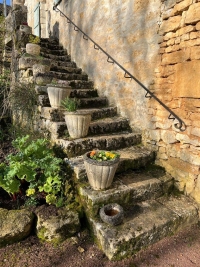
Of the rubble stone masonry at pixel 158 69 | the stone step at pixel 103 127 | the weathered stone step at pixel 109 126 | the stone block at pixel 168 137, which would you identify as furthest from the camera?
the weathered stone step at pixel 109 126

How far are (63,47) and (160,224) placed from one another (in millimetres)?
5252

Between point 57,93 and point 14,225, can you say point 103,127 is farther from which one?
point 14,225

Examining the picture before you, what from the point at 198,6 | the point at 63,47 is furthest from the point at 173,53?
the point at 63,47

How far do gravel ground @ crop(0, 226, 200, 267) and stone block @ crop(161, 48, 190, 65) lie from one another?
6.65 ft

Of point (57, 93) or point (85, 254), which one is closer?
point (85, 254)

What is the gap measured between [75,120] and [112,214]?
1265 mm

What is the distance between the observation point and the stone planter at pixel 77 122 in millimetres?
2637

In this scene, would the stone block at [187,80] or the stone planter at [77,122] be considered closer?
the stone block at [187,80]

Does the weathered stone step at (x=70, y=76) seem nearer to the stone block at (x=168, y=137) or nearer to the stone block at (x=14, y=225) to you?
the stone block at (x=168, y=137)

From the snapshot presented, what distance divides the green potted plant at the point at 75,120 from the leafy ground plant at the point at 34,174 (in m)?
0.47

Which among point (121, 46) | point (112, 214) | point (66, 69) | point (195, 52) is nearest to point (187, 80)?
point (195, 52)

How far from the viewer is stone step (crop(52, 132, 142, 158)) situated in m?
2.66

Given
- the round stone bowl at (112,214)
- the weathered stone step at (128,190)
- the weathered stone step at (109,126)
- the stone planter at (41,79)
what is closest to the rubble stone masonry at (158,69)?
the weathered stone step at (109,126)

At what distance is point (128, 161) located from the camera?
2680mm
